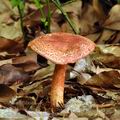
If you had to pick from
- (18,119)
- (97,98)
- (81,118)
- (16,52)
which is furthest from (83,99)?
(16,52)

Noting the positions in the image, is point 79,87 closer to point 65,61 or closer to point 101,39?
point 65,61

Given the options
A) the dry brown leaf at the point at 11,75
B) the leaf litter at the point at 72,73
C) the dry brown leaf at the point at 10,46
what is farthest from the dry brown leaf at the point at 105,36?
the dry brown leaf at the point at 11,75

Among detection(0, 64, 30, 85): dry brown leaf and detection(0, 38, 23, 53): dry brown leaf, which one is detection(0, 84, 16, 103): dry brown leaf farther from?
detection(0, 38, 23, 53): dry brown leaf

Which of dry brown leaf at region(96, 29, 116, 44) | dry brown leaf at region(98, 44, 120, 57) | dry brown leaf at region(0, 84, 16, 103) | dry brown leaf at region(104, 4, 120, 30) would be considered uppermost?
dry brown leaf at region(104, 4, 120, 30)

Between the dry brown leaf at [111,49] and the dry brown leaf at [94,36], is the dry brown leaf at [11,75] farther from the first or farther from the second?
the dry brown leaf at [94,36]

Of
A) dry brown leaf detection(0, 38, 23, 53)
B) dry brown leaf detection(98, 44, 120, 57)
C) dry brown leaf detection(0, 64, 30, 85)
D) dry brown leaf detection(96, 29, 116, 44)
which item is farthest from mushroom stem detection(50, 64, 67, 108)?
dry brown leaf detection(96, 29, 116, 44)

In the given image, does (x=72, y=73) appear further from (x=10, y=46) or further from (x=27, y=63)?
(x=10, y=46)
